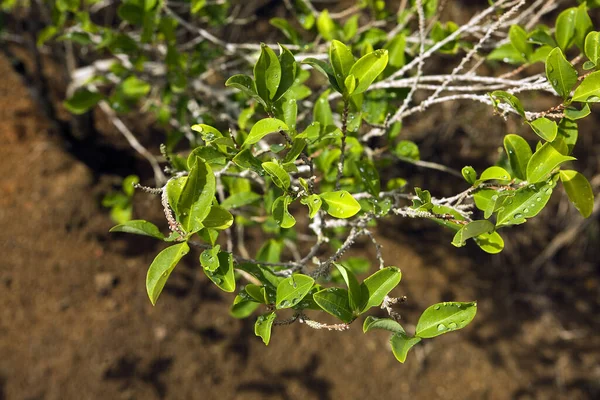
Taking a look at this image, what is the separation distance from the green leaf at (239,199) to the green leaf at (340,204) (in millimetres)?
363

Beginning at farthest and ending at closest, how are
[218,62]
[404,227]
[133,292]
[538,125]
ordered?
[404,227]
[133,292]
[218,62]
[538,125]

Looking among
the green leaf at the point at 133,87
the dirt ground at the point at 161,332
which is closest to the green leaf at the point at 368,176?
the green leaf at the point at 133,87

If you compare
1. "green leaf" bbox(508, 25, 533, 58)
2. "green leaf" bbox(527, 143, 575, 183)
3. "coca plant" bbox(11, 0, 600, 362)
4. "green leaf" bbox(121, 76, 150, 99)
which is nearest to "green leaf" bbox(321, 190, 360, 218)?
"coca plant" bbox(11, 0, 600, 362)

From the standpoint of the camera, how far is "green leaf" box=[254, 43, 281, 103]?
2.89 feet

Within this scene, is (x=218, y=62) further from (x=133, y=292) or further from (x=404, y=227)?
(x=404, y=227)

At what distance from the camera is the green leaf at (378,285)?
0.90 m

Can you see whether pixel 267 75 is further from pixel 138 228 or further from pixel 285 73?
pixel 138 228

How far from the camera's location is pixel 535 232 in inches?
117

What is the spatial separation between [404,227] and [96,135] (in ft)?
5.68

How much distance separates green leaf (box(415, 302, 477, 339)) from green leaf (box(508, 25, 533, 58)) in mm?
688

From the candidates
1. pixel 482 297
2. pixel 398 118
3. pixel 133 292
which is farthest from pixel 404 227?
pixel 398 118

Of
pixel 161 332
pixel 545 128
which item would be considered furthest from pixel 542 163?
pixel 161 332

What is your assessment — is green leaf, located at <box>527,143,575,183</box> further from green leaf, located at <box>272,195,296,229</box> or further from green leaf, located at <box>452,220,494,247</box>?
green leaf, located at <box>272,195,296,229</box>

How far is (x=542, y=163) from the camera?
924 mm
